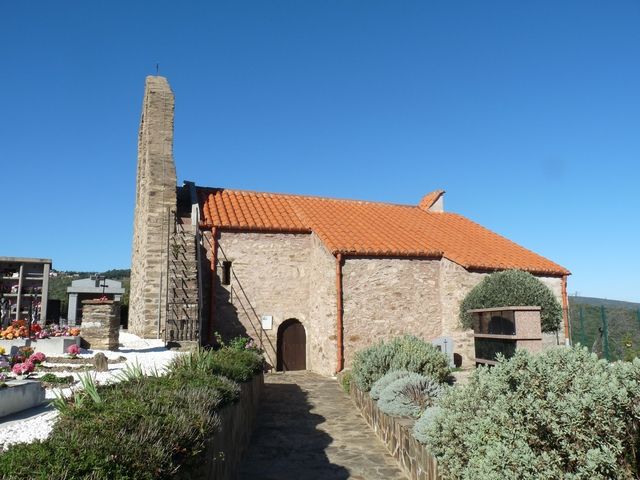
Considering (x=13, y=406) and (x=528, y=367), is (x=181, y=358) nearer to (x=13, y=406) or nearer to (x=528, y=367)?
(x=13, y=406)

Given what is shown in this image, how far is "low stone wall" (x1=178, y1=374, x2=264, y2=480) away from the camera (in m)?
4.78

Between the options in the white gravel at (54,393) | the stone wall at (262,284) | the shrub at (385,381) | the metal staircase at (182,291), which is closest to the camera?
the white gravel at (54,393)

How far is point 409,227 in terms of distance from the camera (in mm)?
20172

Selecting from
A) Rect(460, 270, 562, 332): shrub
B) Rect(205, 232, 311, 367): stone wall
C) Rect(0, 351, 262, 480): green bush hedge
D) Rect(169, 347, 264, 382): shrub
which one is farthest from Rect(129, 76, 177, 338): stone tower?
Rect(0, 351, 262, 480): green bush hedge

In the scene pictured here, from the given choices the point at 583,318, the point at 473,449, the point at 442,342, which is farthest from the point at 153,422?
the point at 583,318

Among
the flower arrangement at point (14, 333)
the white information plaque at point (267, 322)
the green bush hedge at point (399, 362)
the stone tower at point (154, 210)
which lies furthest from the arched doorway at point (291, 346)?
the flower arrangement at point (14, 333)

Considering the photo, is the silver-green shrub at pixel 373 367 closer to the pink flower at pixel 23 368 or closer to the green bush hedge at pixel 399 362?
the green bush hedge at pixel 399 362

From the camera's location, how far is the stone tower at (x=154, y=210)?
15.9 metres

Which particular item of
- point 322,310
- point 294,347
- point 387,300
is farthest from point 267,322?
point 387,300

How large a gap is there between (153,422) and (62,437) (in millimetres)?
673

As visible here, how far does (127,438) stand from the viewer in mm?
3400

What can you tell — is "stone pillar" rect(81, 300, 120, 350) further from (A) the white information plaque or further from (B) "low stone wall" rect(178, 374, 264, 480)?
(A) the white information plaque

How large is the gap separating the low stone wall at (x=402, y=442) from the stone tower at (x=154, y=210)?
8.44 m

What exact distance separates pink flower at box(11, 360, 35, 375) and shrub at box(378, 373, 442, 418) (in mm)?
6394
